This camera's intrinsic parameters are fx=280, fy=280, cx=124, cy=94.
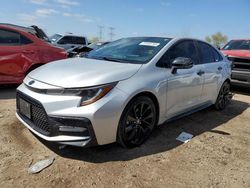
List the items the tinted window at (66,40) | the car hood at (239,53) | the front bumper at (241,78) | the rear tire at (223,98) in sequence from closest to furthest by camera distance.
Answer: the rear tire at (223,98)
the front bumper at (241,78)
the car hood at (239,53)
the tinted window at (66,40)

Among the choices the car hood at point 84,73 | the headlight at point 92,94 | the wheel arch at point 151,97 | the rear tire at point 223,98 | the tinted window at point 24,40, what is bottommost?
the rear tire at point 223,98

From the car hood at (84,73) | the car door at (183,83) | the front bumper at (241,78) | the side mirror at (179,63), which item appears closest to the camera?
the car hood at (84,73)

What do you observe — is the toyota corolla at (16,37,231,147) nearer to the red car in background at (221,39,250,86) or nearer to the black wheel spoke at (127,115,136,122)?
the black wheel spoke at (127,115,136,122)

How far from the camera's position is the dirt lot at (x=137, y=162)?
2.99 m

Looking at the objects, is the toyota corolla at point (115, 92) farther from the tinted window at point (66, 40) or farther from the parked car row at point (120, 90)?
the tinted window at point (66, 40)

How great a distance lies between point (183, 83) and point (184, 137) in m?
0.84

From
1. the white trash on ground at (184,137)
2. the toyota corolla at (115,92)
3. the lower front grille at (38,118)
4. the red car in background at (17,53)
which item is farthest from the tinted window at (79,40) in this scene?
the lower front grille at (38,118)

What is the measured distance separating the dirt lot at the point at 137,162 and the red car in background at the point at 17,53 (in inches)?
79.7

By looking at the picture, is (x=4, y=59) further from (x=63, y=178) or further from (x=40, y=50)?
(x=63, y=178)

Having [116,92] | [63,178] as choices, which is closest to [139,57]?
[116,92]

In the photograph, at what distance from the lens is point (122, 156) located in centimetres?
350

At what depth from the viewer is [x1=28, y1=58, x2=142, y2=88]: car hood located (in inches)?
127

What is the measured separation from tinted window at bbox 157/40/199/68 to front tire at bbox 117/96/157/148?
675mm

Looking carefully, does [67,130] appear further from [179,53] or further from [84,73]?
[179,53]
